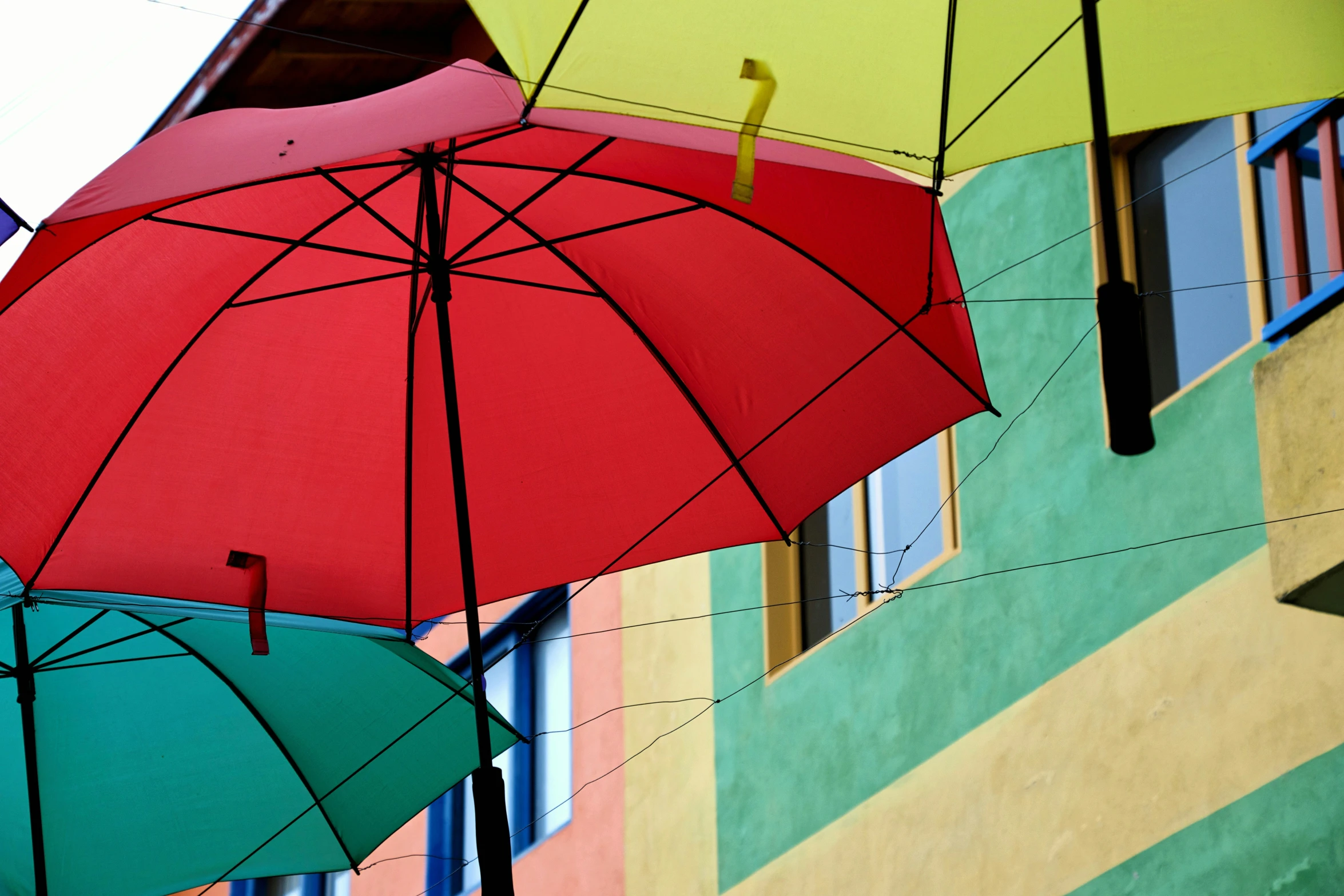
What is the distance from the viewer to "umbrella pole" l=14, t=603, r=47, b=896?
6574mm

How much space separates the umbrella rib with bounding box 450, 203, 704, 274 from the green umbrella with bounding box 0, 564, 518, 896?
6.52 feet

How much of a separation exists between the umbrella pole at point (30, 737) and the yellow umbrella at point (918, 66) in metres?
3.59

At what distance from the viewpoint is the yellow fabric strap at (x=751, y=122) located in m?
4.25

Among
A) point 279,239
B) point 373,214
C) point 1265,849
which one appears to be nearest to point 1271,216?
point 1265,849

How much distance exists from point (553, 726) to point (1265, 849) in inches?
275

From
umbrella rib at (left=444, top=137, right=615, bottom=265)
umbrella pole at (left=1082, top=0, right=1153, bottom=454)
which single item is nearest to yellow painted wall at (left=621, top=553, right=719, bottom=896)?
umbrella rib at (left=444, top=137, right=615, bottom=265)

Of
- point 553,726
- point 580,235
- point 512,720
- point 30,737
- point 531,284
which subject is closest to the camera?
point 580,235

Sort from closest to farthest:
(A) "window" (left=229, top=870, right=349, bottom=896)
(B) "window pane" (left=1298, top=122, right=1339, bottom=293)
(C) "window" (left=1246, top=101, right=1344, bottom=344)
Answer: (C) "window" (left=1246, top=101, right=1344, bottom=344) < (B) "window pane" (left=1298, top=122, right=1339, bottom=293) < (A) "window" (left=229, top=870, right=349, bottom=896)

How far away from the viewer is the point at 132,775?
7109 mm

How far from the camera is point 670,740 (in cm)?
1062

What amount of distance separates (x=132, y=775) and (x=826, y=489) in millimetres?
3254

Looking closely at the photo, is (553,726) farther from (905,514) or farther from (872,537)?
(905,514)

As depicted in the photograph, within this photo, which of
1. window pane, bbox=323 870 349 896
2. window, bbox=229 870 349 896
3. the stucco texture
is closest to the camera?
the stucco texture

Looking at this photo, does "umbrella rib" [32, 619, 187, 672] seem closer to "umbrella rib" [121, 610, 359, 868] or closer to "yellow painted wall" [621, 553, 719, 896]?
"umbrella rib" [121, 610, 359, 868]
